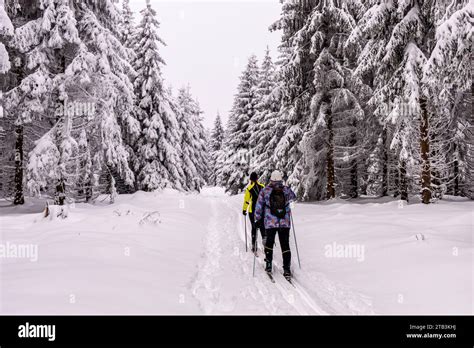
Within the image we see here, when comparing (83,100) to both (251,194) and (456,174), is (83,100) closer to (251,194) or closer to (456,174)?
(251,194)

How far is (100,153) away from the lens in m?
15.1

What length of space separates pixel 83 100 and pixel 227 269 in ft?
34.6

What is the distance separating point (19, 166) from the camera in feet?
46.7

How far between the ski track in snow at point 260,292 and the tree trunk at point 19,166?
10352mm

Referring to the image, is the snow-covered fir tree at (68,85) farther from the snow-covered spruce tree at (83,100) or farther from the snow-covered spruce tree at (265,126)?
the snow-covered spruce tree at (265,126)

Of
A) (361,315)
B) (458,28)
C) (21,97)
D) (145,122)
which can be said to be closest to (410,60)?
(458,28)

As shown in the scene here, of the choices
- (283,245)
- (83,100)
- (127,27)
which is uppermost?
(127,27)

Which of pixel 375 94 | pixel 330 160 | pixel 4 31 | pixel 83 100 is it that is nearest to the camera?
pixel 4 31

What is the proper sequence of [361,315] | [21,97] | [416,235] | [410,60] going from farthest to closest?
[21,97]
[410,60]
[416,235]
[361,315]

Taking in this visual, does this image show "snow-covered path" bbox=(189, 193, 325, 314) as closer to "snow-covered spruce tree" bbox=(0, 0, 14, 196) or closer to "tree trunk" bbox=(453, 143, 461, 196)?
"snow-covered spruce tree" bbox=(0, 0, 14, 196)

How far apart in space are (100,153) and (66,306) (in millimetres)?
11781

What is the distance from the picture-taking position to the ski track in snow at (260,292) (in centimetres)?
530

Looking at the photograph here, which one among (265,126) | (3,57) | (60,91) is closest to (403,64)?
(60,91)
